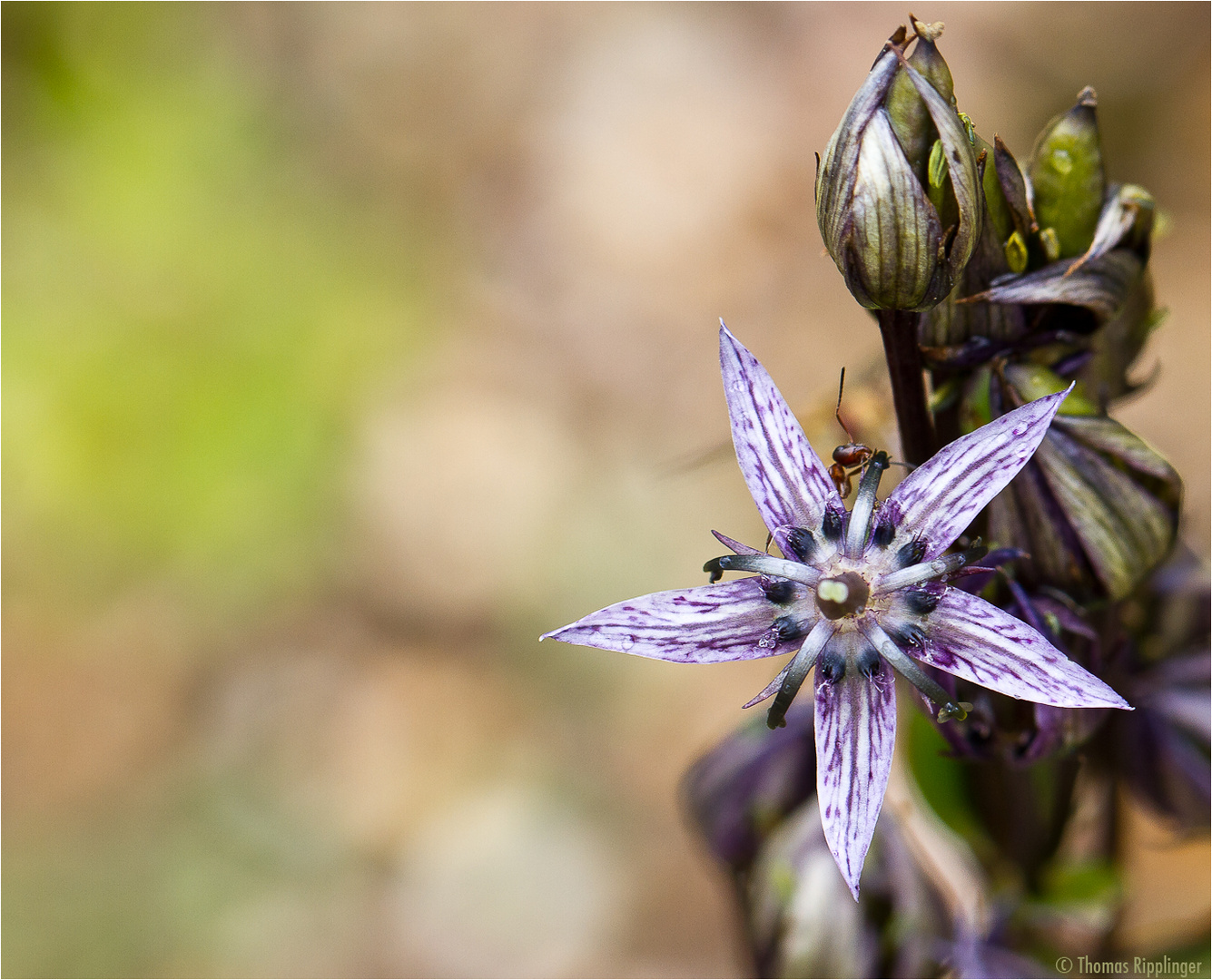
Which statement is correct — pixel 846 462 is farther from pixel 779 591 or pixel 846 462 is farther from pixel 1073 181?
pixel 1073 181

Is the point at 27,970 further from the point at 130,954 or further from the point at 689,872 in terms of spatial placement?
the point at 689,872

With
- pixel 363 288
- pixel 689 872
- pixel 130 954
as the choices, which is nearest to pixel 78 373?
pixel 363 288

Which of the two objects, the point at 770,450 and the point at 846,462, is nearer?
the point at 770,450

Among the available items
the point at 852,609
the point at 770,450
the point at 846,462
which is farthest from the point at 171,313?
the point at 852,609

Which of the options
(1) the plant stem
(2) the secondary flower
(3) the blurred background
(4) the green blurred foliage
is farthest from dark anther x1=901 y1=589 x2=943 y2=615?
(4) the green blurred foliage

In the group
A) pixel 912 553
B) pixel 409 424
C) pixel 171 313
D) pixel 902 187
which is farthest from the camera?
pixel 409 424
